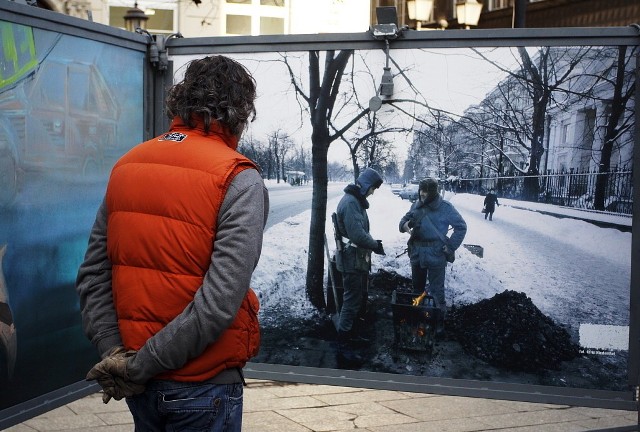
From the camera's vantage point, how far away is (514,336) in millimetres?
5027

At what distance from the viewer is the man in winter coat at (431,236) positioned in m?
5.23

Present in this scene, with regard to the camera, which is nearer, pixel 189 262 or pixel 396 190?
pixel 189 262

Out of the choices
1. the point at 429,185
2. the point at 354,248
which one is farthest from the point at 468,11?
the point at 354,248

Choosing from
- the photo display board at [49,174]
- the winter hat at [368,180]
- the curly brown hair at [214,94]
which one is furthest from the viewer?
the winter hat at [368,180]

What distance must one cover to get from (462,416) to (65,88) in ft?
10.4

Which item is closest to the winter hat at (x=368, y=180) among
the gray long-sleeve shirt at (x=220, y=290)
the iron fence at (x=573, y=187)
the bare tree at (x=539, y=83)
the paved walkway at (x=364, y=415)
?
the iron fence at (x=573, y=187)

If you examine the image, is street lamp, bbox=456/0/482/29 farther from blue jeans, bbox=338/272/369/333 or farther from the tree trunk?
blue jeans, bbox=338/272/369/333

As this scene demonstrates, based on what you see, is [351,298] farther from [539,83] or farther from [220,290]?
[220,290]

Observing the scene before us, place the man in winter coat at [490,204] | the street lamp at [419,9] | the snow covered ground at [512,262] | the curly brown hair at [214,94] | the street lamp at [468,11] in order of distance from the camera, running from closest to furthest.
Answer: the curly brown hair at [214,94] < the snow covered ground at [512,262] < the man in winter coat at [490,204] < the street lamp at [468,11] < the street lamp at [419,9]

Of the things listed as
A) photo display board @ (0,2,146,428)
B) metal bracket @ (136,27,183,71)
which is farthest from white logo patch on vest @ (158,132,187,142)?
metal bracket @ (136,27,183,71)

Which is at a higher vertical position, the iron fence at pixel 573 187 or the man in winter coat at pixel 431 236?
the iron fence at pixel 573 187

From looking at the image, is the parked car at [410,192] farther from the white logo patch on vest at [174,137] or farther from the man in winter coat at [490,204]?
the white logo patch on vest at [174,137]

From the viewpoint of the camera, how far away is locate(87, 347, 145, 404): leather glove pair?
2.77 metres

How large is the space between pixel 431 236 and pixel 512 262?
0.46 meters
